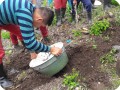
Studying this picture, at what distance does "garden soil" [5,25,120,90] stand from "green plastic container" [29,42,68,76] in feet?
0.38

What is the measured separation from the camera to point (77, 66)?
4.97 meters

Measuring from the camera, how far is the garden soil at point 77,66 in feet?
15.3

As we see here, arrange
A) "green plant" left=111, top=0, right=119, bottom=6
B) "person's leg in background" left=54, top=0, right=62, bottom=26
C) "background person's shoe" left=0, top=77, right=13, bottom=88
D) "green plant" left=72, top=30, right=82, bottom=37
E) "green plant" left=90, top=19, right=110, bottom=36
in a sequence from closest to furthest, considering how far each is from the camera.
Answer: "background person's shoe" left=0, top=77, right=13, bottom=88 < "green plant" left=90, top=19, right=110, bottom=36 < "green plant" left=72, top=30, right=82, bottom=37 < "person's leg in background" left=54, top=0, right=62, bottom=26 < "green plant" left=111, top=0, right=119, bottom=6

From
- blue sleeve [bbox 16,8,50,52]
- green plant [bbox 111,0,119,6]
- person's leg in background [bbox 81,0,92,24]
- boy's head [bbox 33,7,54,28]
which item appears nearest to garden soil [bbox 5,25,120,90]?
person's leg in background [bbox 81,0,92,24]

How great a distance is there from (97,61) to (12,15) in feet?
4.65

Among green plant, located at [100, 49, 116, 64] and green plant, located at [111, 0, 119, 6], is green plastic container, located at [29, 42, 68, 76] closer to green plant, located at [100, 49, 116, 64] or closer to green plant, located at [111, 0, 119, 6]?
green plant, located at [100, 49, 116, 64]

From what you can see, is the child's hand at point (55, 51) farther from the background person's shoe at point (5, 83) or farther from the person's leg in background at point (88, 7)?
the person's leg in background at point (88, 7)

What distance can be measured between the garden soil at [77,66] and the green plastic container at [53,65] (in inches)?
4.5

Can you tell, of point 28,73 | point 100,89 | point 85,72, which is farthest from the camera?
point 28,73

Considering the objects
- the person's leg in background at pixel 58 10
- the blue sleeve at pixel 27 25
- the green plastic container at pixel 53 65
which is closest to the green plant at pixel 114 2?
the person's leg in background at pixel 58 10

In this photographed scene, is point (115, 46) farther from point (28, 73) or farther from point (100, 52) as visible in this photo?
point (28, 73)

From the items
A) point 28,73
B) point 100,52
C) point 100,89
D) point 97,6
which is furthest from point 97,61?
point 97,6

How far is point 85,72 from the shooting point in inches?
189

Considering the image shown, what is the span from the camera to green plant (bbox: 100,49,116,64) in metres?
4.98
